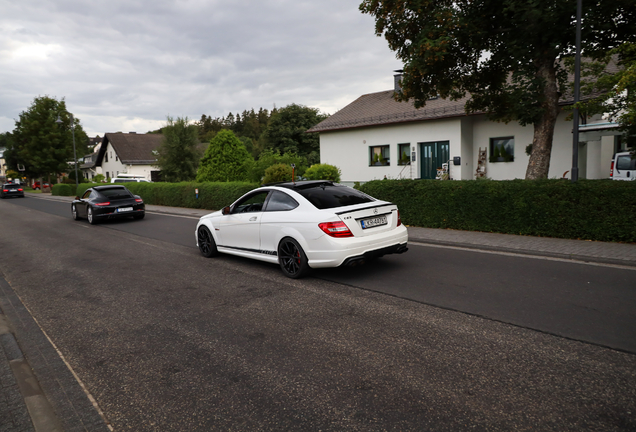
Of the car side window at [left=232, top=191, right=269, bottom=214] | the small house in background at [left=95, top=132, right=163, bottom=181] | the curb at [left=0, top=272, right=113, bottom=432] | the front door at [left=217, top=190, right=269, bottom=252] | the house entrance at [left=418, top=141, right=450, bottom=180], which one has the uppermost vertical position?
the small house in background at [left=95, top=132, right=163, bottom=181]

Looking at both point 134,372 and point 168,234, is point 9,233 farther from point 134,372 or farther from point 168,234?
point 134,372

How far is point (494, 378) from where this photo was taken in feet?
11.5

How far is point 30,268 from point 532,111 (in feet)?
40.0

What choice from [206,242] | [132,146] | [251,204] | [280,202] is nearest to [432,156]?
[206,242]

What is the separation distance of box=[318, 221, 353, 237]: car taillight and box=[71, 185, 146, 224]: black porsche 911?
42.0 ft

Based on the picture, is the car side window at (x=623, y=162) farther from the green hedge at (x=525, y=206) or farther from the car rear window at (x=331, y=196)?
the car rear window at (x=331, y=196)

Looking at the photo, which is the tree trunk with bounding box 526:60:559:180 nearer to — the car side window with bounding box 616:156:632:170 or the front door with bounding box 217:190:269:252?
the car side window with bounding box 616:156:632:170

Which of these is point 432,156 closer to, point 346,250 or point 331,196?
point 331,196

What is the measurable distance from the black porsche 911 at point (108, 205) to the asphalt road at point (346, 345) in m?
9.07

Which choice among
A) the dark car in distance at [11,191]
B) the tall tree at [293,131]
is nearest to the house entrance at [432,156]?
the tall tree at [293,131]

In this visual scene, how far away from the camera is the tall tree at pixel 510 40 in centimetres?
1049

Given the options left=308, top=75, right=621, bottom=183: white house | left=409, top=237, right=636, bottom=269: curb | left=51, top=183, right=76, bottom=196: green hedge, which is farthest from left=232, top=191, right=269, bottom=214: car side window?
left=51, top=183, right=76, bottom=196: green hedge

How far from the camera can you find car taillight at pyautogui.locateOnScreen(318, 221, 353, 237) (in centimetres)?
644

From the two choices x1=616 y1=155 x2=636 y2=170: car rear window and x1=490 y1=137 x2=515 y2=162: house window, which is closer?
x1=616 y1=155 x2=636 y2=170: car rear window
